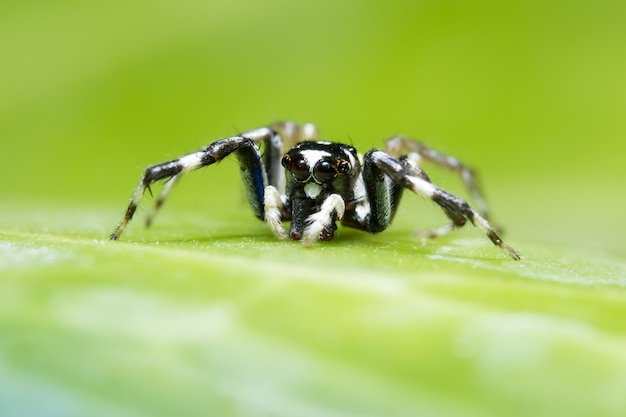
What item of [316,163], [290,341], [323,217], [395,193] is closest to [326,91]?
[395,193]

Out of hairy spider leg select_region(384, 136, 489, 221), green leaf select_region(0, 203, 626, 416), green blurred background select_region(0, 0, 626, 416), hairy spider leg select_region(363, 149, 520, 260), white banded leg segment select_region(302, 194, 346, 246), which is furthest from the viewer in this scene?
green blurred background select_region(0, 0, 626, 416)

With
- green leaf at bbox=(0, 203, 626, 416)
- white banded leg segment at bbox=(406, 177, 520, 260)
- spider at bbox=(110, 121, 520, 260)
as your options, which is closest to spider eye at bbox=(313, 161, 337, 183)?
spider at bbox=(110, 121, 520, 260)

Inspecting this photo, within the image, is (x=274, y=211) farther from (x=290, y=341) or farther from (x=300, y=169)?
(x=290, y=341)

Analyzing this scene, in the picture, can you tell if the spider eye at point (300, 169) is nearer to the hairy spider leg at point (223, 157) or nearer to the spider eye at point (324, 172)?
the spider eye at point (324, 172)

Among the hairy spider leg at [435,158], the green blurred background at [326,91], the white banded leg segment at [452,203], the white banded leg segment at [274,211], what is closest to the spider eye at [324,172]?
the white banded leg segment at [274,211]

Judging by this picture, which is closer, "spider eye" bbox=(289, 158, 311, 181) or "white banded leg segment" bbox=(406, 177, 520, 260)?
"white banded leg segment" bbox=(406, 177, 520, 260)

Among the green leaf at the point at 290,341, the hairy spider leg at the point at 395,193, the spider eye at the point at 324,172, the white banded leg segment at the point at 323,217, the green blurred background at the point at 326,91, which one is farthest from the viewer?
the green blurred background at the point at 326,91

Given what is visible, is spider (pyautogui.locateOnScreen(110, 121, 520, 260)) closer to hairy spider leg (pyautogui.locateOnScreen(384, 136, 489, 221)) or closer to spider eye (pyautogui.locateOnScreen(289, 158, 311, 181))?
spider eye (pyautogui.locateOnScreen(289, 158, 311, 181))
